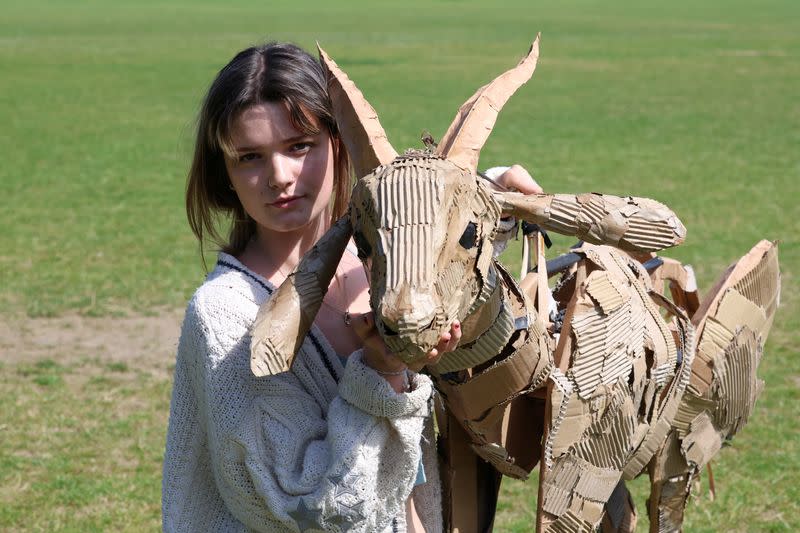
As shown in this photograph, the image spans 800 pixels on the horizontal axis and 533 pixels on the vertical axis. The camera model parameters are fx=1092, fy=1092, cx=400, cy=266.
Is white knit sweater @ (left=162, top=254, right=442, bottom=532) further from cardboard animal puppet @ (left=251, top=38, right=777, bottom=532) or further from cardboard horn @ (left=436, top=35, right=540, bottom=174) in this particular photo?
cardboard horn @ (left=436, top=35, right=540, bottom=174)

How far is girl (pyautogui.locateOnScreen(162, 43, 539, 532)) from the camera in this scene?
2225 millimetres

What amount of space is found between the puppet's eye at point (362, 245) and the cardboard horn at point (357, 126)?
7.4 inches

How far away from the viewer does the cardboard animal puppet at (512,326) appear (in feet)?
6.61

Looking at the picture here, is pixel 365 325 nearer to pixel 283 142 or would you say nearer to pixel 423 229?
pixel 423 229

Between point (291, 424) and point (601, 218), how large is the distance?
2.56ft

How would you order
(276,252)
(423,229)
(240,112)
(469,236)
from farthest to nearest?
(276,252) < (240,112) < (469,236) < (423,229)

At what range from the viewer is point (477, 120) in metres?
2.36

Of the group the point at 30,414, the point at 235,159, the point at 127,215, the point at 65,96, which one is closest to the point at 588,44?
the point at 65,96

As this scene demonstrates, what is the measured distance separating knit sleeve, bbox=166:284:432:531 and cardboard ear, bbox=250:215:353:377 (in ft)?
0.56

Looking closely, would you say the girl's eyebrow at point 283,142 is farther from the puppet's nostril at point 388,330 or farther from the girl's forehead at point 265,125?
the puppet's nostril at point 388,330

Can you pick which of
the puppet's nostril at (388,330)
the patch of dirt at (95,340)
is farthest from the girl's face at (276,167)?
the patch of dirt at (95,340)

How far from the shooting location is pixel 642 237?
7.42 ft

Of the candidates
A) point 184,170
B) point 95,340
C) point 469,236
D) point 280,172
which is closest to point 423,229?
point 469,236

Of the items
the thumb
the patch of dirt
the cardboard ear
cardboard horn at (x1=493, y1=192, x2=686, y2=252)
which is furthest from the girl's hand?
the patch of dirt
